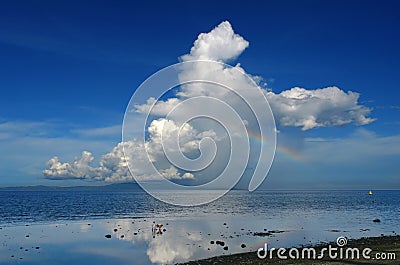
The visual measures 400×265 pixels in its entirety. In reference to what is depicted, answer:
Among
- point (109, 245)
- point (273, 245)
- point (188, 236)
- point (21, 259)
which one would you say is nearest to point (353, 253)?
point (273, 245)

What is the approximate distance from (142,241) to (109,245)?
4458mm

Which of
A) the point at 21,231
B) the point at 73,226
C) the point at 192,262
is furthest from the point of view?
the point at 73,226

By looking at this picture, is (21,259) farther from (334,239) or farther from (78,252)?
(334,239)

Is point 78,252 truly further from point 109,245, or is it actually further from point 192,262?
point 192,262

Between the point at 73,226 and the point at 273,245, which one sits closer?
the point at 273,245

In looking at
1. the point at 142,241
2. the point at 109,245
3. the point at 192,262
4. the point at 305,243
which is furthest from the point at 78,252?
the point at 305,243

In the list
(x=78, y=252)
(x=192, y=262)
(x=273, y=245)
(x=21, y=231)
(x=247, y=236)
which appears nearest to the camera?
(x=192, y=262)

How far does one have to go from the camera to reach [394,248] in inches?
1479

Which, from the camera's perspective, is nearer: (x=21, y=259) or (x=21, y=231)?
(x=21, y=259)

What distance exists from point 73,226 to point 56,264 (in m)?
30.5

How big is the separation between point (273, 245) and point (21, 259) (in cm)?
2761

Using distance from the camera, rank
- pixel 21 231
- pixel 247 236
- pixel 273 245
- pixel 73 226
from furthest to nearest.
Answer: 1. pixel 73 226
2. pixel 21 231
3. pixel 247 236
4. pixel 273 245

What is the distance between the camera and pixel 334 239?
1977 inches

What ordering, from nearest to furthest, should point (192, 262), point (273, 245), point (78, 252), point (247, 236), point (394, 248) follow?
point (192, 262) < point (394, 248) < point (78, 252) < point (273, 245) < point (247, 236)
